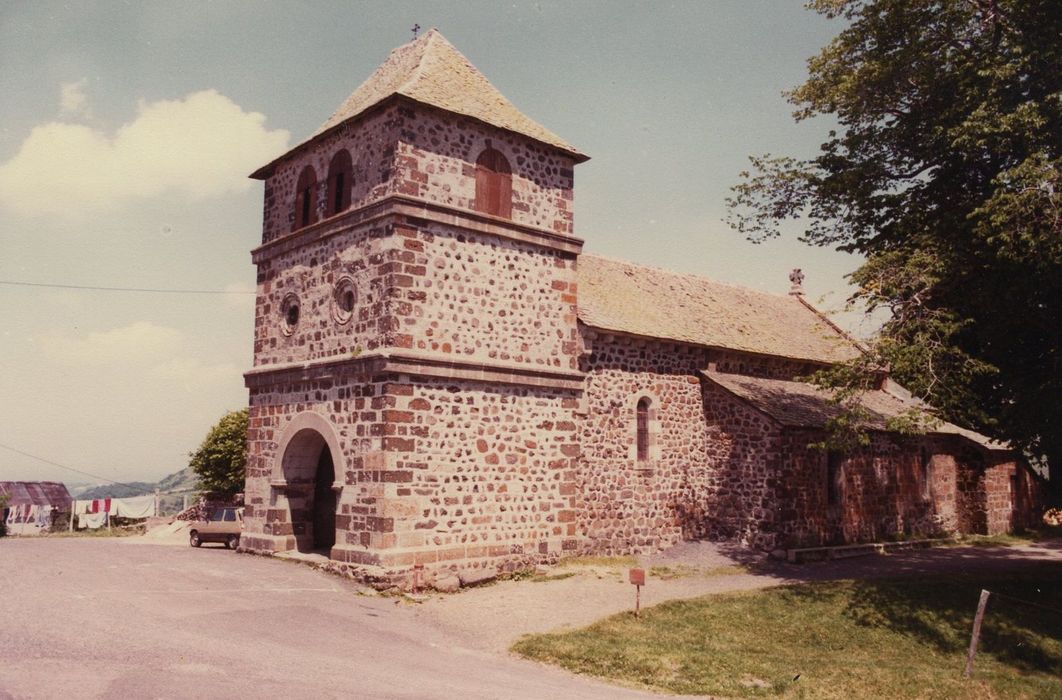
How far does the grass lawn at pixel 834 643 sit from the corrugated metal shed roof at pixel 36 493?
121 feet

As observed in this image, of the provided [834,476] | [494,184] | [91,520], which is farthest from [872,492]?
[91,520]

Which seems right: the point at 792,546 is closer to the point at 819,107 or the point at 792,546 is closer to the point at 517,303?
the point at 517,303

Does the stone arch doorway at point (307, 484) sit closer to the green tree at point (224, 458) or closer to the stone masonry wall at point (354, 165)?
the stone masonry wall at point (354, 165)

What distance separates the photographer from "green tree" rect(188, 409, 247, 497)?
33906 mm

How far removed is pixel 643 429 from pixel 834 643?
8962 millimetres

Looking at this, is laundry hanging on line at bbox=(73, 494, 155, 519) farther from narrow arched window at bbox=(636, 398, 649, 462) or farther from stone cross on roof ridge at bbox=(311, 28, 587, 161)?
narrow arched window at bbox=(636, 398, 649, 462)

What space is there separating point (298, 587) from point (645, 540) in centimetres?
991

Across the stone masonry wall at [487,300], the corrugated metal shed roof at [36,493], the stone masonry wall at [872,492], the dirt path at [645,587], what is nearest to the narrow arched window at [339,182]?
the stone masonry wall at [487,300]

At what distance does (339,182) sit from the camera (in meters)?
19.0

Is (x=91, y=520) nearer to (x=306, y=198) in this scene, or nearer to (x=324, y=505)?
(x=324, y=505)

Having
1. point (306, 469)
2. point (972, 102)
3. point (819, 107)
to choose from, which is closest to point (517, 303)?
point (306, 469)

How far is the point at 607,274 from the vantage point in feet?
81.8

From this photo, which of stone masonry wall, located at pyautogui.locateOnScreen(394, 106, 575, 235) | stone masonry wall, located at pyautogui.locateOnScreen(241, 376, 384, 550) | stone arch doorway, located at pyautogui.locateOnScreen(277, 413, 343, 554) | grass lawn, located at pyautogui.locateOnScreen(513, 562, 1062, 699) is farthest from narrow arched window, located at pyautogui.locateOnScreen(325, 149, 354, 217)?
grass lawn, located at pyautogui.locateOnScreen(513, 562, 1062, 699)

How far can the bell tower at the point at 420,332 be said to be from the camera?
16734 millimetres
